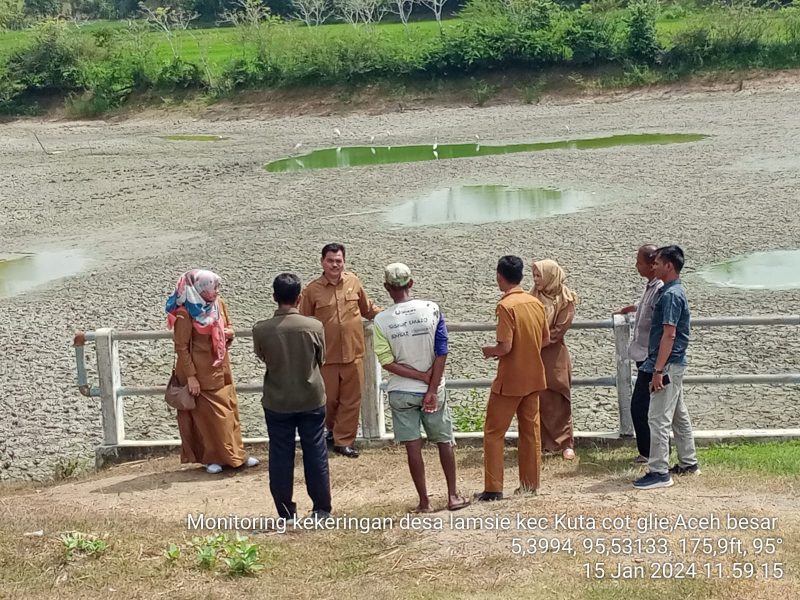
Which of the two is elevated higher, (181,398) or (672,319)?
(672,319)

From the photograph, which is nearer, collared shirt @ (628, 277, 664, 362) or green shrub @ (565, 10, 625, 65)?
collared shirt @ (628, 277, 664, 362)

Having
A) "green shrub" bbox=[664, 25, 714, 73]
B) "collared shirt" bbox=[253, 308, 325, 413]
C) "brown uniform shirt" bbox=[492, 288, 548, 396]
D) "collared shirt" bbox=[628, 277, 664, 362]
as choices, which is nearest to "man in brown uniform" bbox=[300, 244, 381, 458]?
"collared shirt" bbox=[253, 308, 325, 413]

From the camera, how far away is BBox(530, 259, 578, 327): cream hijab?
25.2 feet

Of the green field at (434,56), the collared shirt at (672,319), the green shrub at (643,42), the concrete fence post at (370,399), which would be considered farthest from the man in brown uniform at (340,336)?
the green shrub at (643,42)

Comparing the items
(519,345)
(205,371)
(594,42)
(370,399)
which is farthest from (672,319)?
(594,42)

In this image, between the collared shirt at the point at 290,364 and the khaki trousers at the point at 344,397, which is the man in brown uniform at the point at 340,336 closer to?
the khaki trousers at the point at 344,397

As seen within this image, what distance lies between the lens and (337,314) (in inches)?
324

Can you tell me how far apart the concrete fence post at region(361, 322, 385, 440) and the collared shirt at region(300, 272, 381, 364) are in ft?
0.67

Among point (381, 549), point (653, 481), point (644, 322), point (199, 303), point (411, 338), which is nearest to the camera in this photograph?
point (381, 549)

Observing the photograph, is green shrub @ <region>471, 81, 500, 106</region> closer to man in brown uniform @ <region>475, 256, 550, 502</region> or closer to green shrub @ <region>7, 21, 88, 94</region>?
green shrub @ <region>7, 21, 88, 94</region>

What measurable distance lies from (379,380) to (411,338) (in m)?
2.15

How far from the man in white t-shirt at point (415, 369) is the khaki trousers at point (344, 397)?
67.5 inches

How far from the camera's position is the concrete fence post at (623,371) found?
8.12 meters

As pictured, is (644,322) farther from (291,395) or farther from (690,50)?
(690,50)
